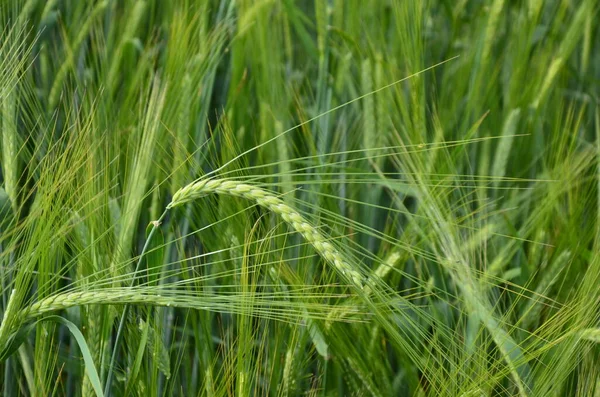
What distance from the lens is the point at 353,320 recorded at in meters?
0.88

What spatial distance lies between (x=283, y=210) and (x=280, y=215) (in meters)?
0.03

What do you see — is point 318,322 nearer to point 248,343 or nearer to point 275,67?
point 248,343

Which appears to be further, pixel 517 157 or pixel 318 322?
pixel 517 157

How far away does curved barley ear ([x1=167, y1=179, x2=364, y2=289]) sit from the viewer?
78 cm

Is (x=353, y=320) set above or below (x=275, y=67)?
below

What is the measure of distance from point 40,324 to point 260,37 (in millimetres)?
588

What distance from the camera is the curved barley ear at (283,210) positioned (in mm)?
780

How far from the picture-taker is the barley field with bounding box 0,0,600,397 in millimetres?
875

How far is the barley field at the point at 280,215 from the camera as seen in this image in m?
0.87

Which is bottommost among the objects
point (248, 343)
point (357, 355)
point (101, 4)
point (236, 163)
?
point (357, 355)

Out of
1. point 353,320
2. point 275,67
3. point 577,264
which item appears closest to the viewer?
point 353,320

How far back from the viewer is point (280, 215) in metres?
0.82

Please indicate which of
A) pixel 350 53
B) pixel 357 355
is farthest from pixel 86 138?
pixel 350 53

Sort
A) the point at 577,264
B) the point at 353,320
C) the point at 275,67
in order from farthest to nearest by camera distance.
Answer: the point at 275,67, the point at 577,264, the point at 353,320
